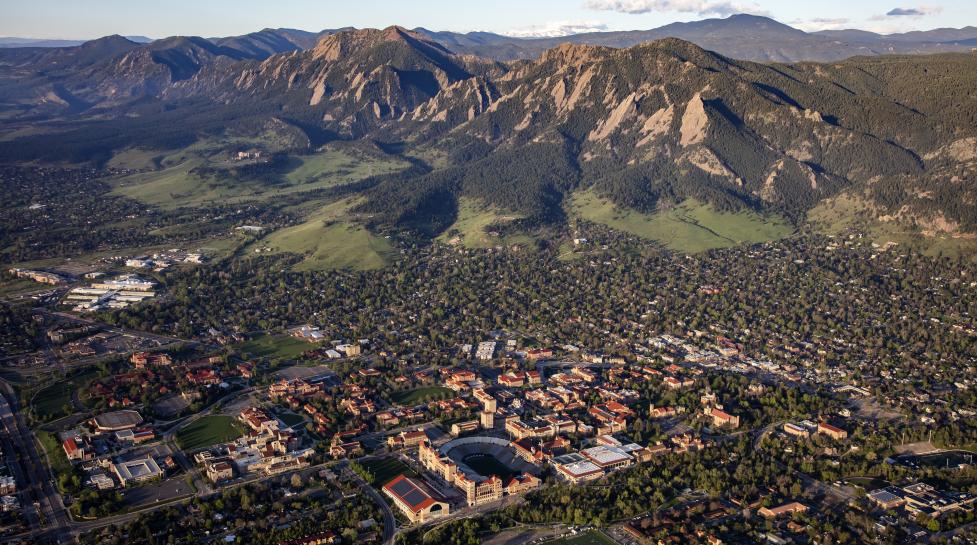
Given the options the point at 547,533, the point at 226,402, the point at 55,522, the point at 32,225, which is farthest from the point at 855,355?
the point at 32,225

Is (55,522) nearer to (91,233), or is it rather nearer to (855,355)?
(855,355)

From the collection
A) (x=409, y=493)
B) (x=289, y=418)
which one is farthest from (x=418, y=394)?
(x=409, y=493)

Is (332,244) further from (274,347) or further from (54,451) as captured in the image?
(54,451)

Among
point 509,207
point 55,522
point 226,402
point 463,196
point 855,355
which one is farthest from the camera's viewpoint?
point 463,196

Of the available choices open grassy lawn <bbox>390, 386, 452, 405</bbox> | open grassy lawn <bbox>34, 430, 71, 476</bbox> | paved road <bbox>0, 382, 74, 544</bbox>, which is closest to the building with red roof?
open grassy lawn <bbox>390, 386, 452, 405</bbox>

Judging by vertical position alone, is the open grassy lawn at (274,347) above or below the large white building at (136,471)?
below

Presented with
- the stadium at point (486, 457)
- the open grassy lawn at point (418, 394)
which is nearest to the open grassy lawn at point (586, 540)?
the stadium at point (486, 457)

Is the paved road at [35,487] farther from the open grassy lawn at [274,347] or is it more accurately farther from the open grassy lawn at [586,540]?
the open grassy lawn at [586,540]
